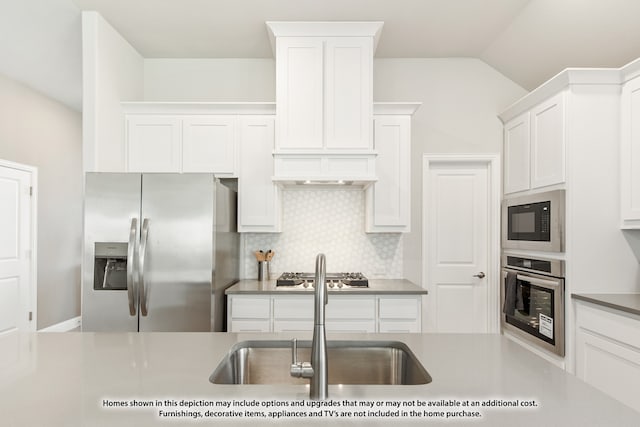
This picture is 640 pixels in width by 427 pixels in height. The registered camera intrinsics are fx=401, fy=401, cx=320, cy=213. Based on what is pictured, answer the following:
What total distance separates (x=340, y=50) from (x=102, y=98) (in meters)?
1.84

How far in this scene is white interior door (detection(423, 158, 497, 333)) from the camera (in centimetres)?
370

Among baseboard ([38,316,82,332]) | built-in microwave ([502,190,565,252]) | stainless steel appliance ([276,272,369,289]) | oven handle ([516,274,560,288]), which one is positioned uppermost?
built-in microwave ([502,190,565,252])

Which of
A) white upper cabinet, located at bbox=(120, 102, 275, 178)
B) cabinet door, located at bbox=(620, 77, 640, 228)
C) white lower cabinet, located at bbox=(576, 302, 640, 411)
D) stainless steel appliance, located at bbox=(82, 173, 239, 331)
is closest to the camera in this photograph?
white lower cabinet, located at bbox=(576, 302, 640, 411)

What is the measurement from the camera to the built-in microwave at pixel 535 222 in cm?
275

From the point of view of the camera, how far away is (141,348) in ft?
4.52

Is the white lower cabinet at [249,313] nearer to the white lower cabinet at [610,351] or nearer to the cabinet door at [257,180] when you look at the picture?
the cabinet door at [257,180]

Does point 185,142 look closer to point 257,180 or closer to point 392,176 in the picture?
point 257,180

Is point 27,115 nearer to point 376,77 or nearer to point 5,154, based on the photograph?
point 5,154

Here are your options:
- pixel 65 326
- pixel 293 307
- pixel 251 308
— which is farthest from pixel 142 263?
pixel 65 326

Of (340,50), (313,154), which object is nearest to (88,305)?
(313,154)

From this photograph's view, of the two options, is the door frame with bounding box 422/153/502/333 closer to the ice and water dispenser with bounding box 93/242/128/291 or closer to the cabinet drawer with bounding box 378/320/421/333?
the cabinet drawer with bounding box 378/320/421/333

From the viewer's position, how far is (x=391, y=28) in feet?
10.5

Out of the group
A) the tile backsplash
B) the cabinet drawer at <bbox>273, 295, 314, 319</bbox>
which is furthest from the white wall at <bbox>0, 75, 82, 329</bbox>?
the cabinet drawer at <bbox>273, 295, 314, 319</bbox>

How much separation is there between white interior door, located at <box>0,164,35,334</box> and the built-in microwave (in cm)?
495
